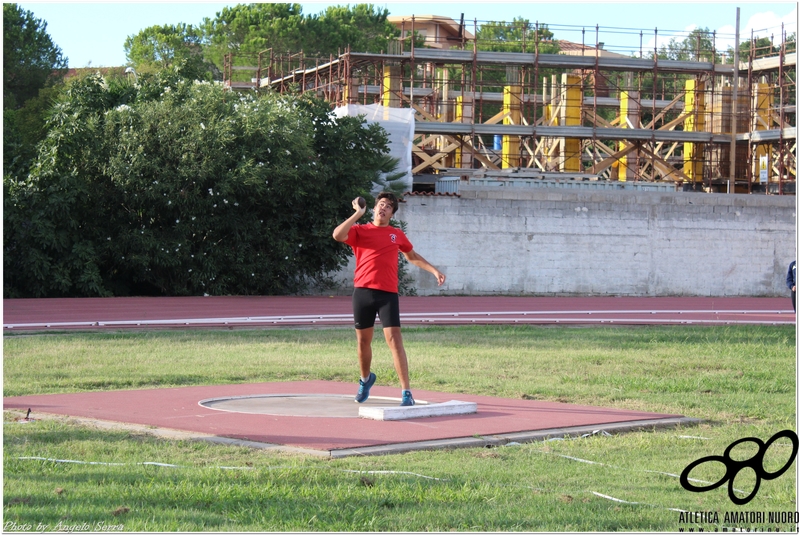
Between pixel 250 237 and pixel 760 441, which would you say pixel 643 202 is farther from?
pixel 760 441

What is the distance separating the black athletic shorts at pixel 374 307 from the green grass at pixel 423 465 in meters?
2.08

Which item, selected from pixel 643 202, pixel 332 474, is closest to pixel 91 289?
pixel 643 202

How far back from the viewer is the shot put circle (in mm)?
9295

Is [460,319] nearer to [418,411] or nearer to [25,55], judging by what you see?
[418,411]

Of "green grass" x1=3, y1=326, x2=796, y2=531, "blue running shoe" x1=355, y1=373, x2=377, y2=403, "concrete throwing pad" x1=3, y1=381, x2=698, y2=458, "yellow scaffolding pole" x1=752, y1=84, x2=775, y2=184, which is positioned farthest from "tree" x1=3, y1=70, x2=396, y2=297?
"yellow scaffolding pole" x1=752, y1=84, x2=775, y2=184

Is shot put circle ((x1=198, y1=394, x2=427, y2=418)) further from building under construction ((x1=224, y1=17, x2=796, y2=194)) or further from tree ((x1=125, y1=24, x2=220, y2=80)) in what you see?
tree ((x1=125, y1=24, x2=220, y2=80))

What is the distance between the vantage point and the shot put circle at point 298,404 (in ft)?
30.5

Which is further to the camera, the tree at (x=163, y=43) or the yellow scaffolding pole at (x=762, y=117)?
the tree at (x=163, y=43)

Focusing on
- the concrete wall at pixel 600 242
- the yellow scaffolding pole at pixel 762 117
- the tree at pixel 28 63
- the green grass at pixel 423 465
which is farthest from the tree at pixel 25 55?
the green grass at pixel 423 465

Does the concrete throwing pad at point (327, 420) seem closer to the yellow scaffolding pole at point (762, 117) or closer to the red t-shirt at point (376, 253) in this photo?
the red t-shirt at point (376, 253)

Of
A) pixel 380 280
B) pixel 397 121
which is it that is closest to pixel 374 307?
pixel 380 280

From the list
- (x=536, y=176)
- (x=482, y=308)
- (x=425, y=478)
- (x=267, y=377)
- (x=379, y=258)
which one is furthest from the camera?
(x=536, y=176)

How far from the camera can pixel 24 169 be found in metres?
27.2

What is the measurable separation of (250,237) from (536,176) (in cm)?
1521
